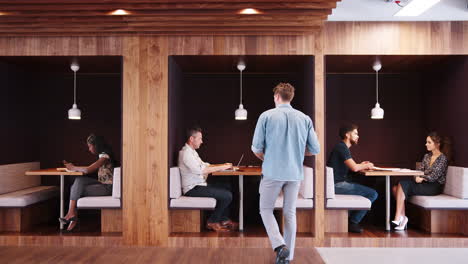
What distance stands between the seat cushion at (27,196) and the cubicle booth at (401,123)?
11.6 feet

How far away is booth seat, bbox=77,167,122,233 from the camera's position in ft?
15.5

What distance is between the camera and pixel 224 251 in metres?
4.29

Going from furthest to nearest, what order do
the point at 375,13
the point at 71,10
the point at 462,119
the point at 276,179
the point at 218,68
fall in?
the point at 218,68, the point at 462,119, the point at 375,13, the point at 71,10, the point at 276,179

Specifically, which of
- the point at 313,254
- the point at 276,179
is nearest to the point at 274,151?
the point at 276,179

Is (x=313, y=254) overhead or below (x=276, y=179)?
below

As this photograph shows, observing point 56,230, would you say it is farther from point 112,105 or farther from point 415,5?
point 415,5

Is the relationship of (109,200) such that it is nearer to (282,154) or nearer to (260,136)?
(260,136)

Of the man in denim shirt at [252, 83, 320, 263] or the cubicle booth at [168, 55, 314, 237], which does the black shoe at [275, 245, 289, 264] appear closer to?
the man in denim shirt at [252, 83, 320, 263]

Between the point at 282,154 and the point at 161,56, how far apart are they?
2033 millimetres

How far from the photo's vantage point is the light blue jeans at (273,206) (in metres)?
3.55

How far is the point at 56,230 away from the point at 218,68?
2.93m

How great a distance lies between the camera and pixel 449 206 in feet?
15.1

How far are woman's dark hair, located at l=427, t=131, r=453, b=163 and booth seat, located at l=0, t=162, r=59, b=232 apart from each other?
4.98m

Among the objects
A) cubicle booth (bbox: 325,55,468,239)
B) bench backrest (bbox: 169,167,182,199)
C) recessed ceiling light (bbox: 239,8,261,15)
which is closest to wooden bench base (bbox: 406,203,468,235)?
cubicle booth (bbox: 325,55,468,239)
